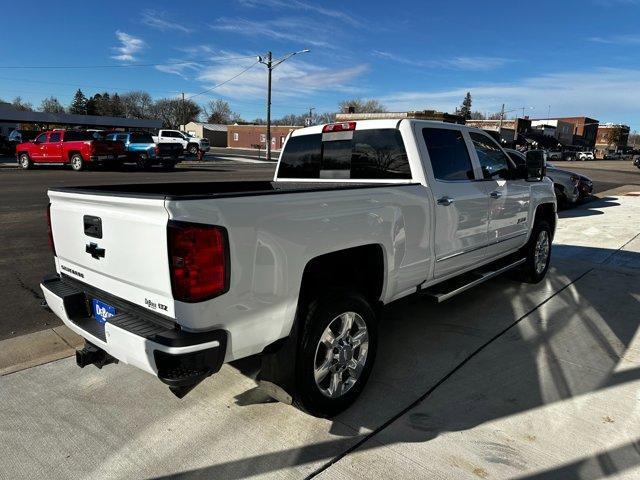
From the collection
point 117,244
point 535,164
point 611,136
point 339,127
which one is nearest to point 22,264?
point 117,244

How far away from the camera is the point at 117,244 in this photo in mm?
2541

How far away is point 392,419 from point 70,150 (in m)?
22.8

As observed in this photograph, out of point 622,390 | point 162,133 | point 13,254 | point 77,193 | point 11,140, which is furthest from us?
point 162,133

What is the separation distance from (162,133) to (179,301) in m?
34.0

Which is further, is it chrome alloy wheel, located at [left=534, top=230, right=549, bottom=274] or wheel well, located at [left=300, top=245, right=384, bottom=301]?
chrome alloy wheel, located at [left=534, top=230, right=549, bottom=274]

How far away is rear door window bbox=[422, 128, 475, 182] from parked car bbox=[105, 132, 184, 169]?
2115 cm

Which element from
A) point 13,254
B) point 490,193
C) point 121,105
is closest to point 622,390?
point 490,193

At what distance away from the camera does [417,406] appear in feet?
10.2

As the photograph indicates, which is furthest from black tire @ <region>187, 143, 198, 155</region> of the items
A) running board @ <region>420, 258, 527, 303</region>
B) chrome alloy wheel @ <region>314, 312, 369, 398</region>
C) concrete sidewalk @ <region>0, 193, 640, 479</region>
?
chrome alloy wheel @ <region>314, 312, 369, 398</region>

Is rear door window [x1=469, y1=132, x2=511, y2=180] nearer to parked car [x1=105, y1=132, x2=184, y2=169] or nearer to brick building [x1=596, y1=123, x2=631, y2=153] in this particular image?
parked car [x1=105, y1=132, x2=184, y2=169]

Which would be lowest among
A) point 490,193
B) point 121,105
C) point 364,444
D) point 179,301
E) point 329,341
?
point 364,444

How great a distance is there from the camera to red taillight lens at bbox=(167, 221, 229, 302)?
7.15ft

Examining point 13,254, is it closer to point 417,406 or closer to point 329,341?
point 329,341

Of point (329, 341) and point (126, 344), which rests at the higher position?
point (126, 344)
